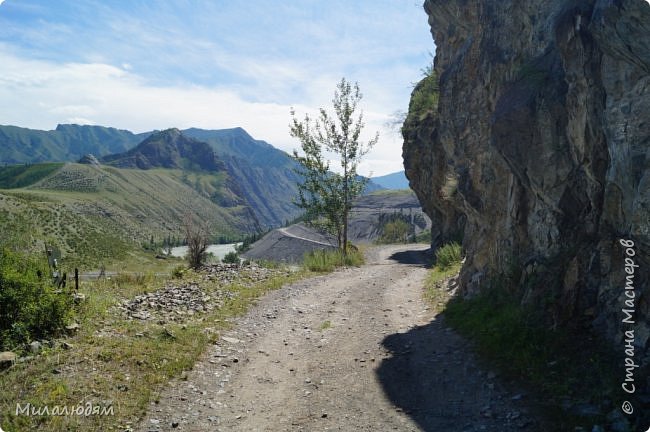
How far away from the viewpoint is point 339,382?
27.4 feet

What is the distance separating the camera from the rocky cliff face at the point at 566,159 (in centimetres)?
659

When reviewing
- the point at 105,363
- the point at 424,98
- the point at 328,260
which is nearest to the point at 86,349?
the point at 105,363

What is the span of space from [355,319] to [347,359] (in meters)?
3.25

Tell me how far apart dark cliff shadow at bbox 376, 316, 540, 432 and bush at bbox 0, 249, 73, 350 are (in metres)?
7.24

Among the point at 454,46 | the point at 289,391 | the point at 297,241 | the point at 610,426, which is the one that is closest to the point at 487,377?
the point at 610,426

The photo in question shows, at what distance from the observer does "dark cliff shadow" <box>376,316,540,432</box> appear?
6.50m

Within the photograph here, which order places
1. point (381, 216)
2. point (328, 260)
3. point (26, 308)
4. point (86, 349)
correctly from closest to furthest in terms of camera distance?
1. point (86, 349)
2. point (26, 308)
3. point (328, 260)
4. point (381, 216)

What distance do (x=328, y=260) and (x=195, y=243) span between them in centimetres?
792

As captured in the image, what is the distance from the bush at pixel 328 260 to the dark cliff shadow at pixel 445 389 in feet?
43.2

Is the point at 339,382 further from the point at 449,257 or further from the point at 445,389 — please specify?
the point at 449,257

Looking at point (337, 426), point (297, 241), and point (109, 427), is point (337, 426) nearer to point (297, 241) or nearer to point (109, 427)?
point (109, 427)

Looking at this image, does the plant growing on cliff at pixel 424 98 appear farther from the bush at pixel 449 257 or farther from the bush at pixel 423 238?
the bush at pixel 423 238

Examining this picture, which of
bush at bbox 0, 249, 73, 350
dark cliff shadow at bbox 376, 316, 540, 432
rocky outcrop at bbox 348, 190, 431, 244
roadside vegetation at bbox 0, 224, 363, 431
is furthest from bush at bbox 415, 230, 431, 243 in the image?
bush at bbox 0, 249, 73, 350

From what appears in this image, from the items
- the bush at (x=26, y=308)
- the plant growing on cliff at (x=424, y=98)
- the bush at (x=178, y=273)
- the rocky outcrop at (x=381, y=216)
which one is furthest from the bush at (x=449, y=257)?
the rocky outcrop at (x=381, y=216)
